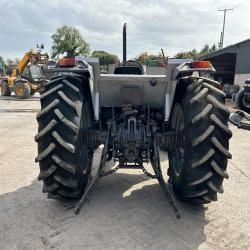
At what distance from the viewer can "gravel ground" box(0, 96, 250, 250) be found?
2.91 m

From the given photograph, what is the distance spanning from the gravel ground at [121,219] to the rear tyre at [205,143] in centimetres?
38

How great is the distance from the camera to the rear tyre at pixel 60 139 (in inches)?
126

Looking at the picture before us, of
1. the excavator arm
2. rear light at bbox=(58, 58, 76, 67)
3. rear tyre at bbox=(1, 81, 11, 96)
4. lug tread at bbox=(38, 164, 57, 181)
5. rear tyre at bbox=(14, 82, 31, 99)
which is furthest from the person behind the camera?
rear tyre at bbox=(1, 81, 11, 96)

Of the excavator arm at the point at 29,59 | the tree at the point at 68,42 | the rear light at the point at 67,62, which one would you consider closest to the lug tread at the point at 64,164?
the rear light at the point at 67,62

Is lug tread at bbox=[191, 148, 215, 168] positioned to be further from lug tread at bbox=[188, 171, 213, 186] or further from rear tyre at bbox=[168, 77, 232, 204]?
lug tread at bbox=[188, 171, 213, 186]

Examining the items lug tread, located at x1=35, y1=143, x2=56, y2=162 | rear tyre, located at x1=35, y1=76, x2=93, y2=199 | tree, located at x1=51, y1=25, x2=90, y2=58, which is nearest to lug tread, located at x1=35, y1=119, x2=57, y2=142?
rear tyre, located at x1=35, y1=76, x2=93, y2=199

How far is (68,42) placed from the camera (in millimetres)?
65500

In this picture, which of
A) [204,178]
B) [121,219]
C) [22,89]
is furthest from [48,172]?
[22,89]

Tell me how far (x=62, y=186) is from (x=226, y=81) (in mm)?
30742

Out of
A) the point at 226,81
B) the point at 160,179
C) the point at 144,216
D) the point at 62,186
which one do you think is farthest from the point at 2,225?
the point at 226,81

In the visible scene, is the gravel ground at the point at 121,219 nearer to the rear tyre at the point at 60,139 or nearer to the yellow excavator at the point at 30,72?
the rear tyre at the point at 60,139

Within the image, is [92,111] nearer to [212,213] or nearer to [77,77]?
[77,77]

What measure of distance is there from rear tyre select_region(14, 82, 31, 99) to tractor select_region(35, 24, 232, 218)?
1478 centimetres

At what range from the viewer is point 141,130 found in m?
3.81
